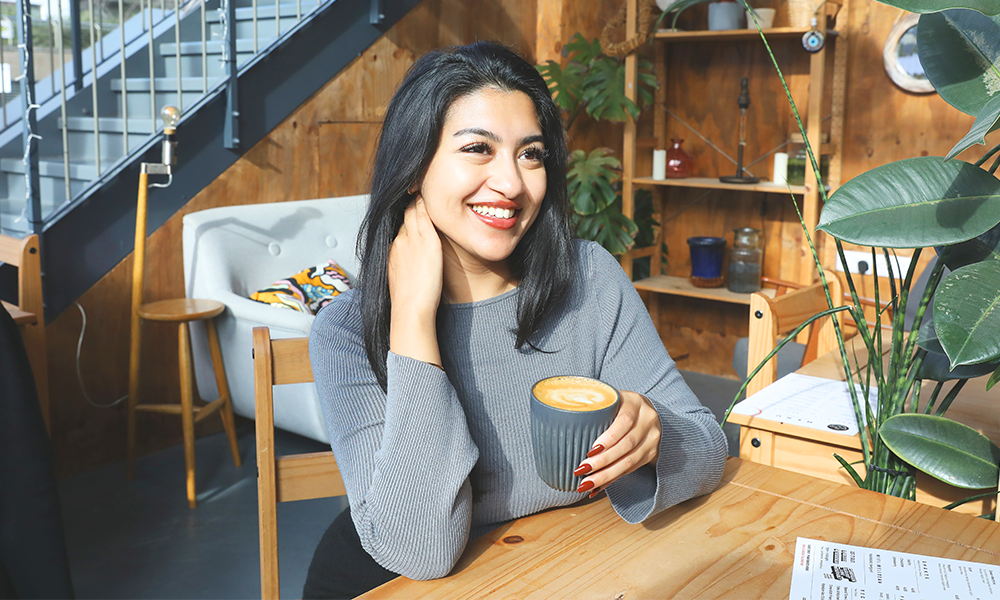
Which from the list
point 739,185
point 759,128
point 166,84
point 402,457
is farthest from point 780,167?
point 402,457

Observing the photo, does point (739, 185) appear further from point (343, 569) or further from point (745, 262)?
point (343, 569)

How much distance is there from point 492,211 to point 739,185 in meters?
2.92

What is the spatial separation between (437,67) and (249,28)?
3079mm

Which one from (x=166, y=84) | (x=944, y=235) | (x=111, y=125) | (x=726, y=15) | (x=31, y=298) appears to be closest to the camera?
(x=944, y=235)

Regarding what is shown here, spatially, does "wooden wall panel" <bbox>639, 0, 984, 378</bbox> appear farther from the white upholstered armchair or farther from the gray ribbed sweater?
the gray ribbed sweater

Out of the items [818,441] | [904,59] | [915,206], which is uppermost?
[904,59]

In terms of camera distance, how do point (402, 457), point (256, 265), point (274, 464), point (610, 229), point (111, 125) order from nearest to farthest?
point (402, 457)
point (274, 464)
point (256, 265)
point (111, 125)
point (610, 229)

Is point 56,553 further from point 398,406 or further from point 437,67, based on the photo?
point 437,67

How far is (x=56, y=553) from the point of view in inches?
61.5

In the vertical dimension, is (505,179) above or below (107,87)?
below

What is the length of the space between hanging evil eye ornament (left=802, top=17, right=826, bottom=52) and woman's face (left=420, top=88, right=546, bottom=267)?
2.77 metres

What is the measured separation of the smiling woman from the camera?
962 mm

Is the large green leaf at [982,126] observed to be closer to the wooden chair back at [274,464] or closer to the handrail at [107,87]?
the wooden chair back at [274,464]

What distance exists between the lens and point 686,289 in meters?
4.05
